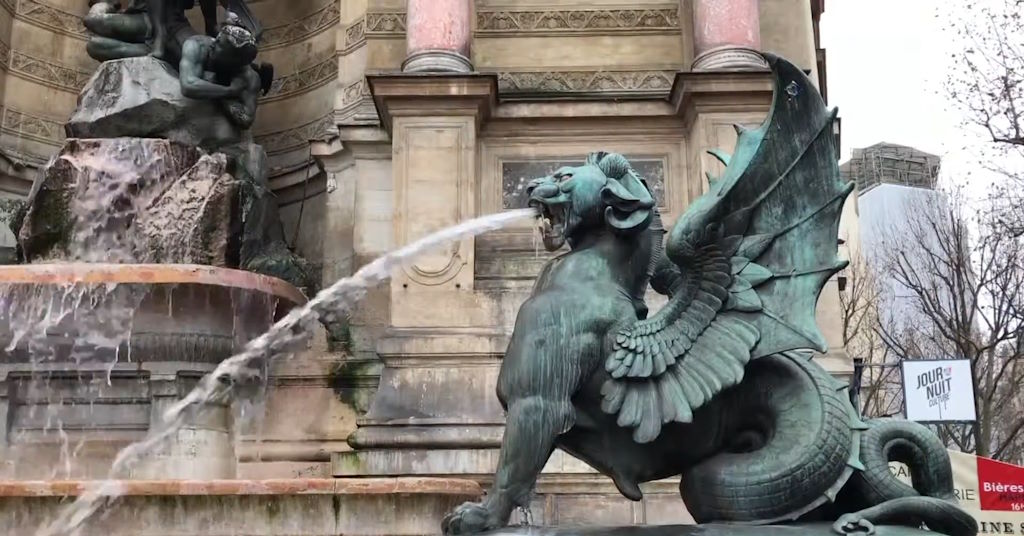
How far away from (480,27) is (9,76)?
6.29m

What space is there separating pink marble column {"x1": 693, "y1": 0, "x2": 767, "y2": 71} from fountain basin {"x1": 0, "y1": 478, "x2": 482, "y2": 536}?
6.13m

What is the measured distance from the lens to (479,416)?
29.2ft

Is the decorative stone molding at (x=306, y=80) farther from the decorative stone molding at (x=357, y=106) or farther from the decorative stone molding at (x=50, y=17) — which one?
the decorative stone molding at (x=50, y=17)

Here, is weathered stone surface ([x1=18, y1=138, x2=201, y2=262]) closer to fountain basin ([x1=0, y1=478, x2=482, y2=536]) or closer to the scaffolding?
fountain basin ([x1=0, y1=478, x2=482, y2=536])

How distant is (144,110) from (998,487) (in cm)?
998

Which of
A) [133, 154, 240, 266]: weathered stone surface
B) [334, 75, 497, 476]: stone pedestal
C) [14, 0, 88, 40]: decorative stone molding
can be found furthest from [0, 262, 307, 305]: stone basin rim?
[14, 0, 88, 40]: decorative stone molding

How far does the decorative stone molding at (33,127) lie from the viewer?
42.5 ft

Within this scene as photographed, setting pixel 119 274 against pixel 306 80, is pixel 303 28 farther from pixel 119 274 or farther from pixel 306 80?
pixel 119 274

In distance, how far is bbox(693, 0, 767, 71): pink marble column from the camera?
1055cm

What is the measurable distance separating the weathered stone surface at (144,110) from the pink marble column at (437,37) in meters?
2.20

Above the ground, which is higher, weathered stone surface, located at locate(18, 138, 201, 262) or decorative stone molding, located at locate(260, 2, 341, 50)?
decorative stone molding, located at locate(260, 2, 341, 50)

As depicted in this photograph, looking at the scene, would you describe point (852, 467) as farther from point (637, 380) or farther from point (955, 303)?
point (955, 303)

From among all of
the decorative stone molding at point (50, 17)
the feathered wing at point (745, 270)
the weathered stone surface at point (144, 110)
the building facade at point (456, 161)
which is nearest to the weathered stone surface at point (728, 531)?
the feathered wing at point (745, 270)

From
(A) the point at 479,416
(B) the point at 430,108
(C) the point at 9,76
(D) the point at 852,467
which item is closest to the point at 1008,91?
(B) the point at 430,108
